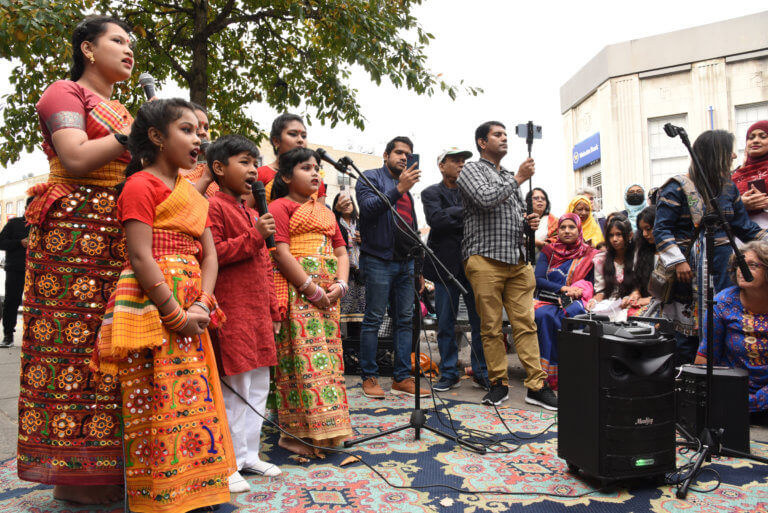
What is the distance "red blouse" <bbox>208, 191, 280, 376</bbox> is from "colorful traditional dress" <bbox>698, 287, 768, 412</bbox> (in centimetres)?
266

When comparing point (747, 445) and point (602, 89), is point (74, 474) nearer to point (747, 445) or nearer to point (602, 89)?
point (747, 445)

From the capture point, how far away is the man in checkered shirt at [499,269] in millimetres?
3908

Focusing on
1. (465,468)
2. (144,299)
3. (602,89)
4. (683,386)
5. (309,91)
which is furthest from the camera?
(602,89)

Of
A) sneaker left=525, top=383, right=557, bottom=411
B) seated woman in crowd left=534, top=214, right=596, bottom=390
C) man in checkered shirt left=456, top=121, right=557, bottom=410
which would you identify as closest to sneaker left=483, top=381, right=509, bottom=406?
man in checkered shirt left=456, top=121, right=557, bottom=410

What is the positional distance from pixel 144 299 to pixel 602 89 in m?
19.7

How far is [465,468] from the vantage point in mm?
2686

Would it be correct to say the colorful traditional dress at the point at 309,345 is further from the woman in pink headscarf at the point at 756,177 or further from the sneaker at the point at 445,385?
the woman in pink headscarf at the point at 756,177

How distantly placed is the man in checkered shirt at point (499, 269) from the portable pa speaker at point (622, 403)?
1380mm

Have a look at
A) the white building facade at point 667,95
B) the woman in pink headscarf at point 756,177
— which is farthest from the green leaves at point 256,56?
the white building facade at point 667,95

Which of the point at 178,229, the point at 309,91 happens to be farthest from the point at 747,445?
the point at 309,91

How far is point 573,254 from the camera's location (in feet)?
16.7

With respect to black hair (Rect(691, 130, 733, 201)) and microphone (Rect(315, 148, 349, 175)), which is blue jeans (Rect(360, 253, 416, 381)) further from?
black hair (Rect(691, 130, 733, 201))

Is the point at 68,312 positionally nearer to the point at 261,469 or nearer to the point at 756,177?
the point at 261,469

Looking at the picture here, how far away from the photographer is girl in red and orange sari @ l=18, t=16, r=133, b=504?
2.12 m
